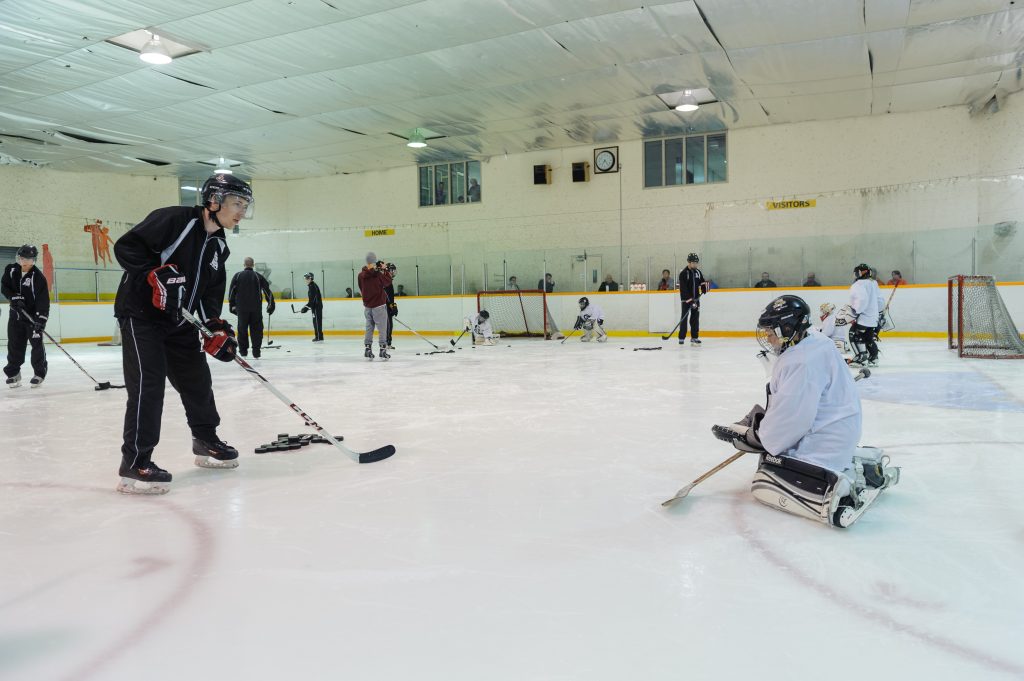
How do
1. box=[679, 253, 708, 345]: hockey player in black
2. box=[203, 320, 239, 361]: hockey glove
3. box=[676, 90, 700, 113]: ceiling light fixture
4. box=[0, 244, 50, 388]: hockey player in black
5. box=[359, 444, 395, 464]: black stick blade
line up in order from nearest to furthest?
box=[203, 320, 239, 361]: hockey glove < box=[359, 444, 395, 464]: black stick blade < box=[0, 244, 50, 388]: hockey player in black < box=[679, 253, 708, 345]: hockey player in black < box=[676, 90, 700, 113]: ceiling light fixture

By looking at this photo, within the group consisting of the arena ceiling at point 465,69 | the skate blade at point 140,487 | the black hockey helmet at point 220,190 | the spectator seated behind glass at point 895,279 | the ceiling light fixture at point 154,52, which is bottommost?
the skate blade at point 140,487

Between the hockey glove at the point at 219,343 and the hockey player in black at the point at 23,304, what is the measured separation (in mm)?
4340

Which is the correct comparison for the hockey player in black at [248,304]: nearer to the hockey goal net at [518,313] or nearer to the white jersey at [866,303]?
the hockey goal net at [518,313]

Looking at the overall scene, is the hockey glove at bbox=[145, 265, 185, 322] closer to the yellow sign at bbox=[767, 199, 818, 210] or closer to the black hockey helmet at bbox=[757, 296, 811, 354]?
the black hockey helmet at bbox=[757, 296, 811, 354]

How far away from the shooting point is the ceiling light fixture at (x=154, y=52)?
811cm

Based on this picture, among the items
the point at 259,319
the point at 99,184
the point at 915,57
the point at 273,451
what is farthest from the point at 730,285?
the point at 99,184

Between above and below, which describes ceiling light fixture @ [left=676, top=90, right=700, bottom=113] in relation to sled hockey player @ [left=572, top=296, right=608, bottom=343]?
above

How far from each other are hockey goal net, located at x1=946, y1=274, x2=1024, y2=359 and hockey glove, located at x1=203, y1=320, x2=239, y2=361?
852cm

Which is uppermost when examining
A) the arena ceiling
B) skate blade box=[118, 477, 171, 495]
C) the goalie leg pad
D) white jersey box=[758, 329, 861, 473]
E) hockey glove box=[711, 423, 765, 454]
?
the arena ceiling

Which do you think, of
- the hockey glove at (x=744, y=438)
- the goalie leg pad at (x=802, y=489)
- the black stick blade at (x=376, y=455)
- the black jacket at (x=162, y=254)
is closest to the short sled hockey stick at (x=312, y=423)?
the black stick blade at (x=376, y=455)

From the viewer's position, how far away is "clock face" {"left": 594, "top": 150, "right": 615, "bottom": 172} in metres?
14.8

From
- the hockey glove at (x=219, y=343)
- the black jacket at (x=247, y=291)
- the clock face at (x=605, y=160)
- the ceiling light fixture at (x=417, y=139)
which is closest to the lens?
Result: the hockey glove at (x=219, y=343)

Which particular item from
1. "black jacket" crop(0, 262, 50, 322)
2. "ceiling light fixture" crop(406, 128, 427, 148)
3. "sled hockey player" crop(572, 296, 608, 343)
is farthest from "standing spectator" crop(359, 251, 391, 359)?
"ceiling light fixture" crop(406, 128, 427, 148)

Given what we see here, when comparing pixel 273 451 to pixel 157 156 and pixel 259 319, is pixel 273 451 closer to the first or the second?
pixel 259 319
